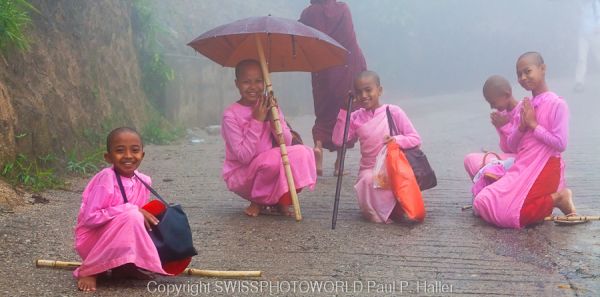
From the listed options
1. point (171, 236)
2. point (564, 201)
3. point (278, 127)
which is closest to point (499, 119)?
point (564, 201)

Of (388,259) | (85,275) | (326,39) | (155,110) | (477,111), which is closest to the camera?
(85,275)

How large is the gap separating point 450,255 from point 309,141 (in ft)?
20.5

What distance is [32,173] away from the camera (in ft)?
19.0

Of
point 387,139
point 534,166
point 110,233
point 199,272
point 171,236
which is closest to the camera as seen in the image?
point 110,233

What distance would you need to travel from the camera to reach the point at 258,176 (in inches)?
208

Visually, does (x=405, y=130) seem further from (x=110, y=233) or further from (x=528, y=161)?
(x=110, y=233)

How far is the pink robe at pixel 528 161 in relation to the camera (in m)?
4.82

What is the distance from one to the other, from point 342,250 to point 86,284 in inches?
63.7

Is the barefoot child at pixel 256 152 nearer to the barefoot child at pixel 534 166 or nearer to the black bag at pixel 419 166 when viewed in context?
the black bag at pixel 419 166

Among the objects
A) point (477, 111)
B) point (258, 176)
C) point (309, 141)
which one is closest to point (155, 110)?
point (309, 141)

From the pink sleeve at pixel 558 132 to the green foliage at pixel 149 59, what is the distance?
6.72m

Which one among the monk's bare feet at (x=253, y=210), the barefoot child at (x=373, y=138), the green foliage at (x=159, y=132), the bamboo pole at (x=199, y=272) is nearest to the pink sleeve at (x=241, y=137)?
A: the monk's bare feet at (x=253, y=210)

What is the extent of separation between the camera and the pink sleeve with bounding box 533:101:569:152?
4.79m

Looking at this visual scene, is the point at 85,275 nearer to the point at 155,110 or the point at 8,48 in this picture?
the point at 8,48
